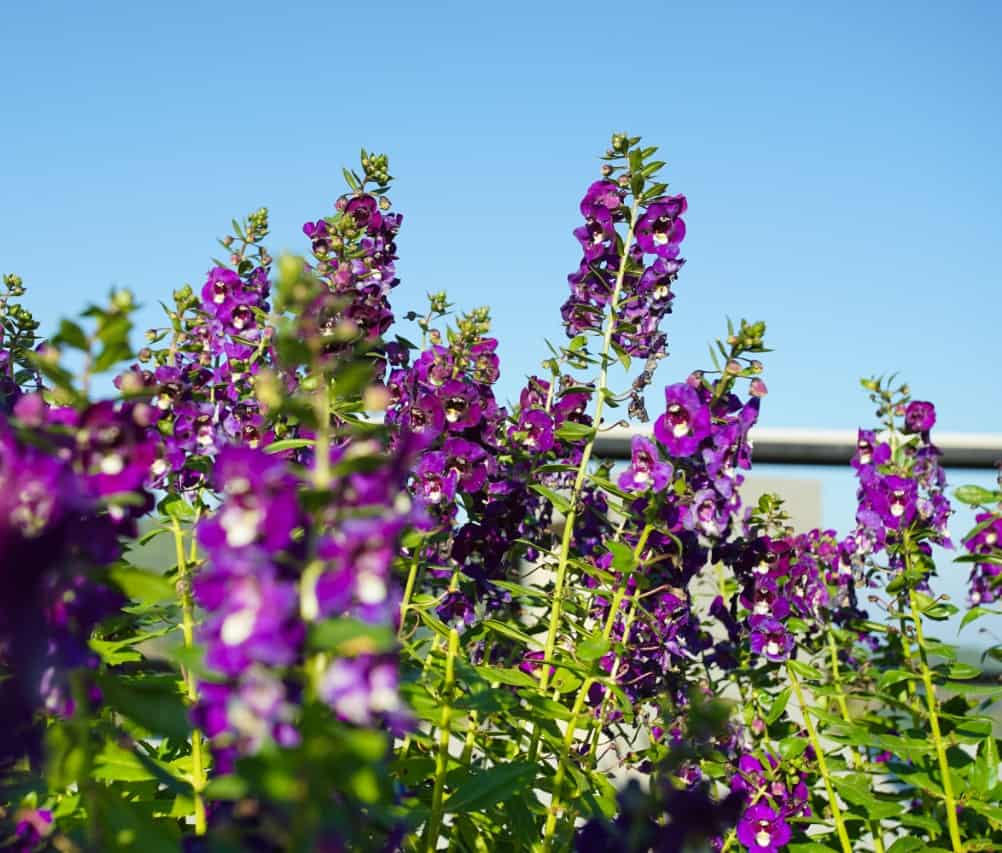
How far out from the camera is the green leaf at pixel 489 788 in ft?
6.05

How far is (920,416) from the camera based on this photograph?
3.11 meters

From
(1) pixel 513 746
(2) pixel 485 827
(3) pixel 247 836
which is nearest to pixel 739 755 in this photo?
(1) pixel 513 746

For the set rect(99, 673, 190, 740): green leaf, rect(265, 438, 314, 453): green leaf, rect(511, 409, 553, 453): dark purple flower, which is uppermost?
rect(511, 409, 553, 453): dark purple flower

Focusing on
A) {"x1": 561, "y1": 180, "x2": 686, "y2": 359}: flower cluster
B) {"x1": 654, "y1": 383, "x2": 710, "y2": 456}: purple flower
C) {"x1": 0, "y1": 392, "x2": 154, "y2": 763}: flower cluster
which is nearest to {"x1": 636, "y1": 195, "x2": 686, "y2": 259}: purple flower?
{"x1": 561, "y1": 180, "x2": 686, "y2": 359}: flower cluster

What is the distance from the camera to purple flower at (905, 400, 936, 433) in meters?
3.09

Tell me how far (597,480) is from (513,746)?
27.0 inches

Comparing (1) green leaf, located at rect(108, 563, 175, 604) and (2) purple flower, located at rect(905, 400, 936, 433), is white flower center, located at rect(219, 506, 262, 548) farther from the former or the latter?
(2) purple flower, located at rect(905, 400, 936, 433)

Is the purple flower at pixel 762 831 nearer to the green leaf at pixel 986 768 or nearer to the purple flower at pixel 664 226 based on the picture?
the green leaf at pixel 986 768

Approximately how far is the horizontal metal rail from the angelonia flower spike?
2.43 feet

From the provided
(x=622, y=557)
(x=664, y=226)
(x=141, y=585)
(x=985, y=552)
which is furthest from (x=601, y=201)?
(x=141, y=585)

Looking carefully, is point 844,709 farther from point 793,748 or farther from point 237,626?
point 237,626

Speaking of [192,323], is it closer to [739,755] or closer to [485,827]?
[485,827]

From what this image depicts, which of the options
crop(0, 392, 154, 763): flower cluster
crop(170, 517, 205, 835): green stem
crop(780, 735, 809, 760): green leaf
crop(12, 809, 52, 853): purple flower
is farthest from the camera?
crop(780, 735, 809, 760): green leaf

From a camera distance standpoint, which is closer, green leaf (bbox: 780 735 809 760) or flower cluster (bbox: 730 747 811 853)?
flower cluster (bbox: 730 747 811 853)
